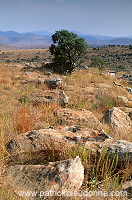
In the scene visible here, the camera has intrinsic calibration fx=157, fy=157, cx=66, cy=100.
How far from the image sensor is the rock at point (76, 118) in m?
3.86

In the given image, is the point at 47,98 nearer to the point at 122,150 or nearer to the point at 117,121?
the point at 117,121

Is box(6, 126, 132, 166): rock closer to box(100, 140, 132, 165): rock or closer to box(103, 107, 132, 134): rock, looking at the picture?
box(100, 140, 132, 165): rock

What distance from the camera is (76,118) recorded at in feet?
13.1

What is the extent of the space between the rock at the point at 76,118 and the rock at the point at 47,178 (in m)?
1.78

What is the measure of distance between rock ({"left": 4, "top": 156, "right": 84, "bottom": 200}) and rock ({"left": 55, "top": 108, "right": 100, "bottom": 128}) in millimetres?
1775

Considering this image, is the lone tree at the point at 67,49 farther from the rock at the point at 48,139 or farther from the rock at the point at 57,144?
the rock at the point at 57,144

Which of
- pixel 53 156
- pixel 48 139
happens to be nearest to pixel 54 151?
pixel 53 156

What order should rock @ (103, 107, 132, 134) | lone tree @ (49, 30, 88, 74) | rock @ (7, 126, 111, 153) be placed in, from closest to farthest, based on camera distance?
rock @ (7, 126, 111, 153) < rock @ (103, 107, 132, 134) < lone tree @ (49, 30, 88, 74)

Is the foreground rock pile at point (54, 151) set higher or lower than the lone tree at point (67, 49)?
lower

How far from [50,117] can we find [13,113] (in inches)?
40.2

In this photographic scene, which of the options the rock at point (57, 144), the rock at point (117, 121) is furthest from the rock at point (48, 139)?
the rock at point (117, 121)

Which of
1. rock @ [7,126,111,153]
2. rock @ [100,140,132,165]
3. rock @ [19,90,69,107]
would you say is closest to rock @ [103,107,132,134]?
rock @ [7,126,111,153]

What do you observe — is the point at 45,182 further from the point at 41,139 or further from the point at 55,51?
the point at 55,51

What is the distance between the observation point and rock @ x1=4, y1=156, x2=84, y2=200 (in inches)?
72.0
